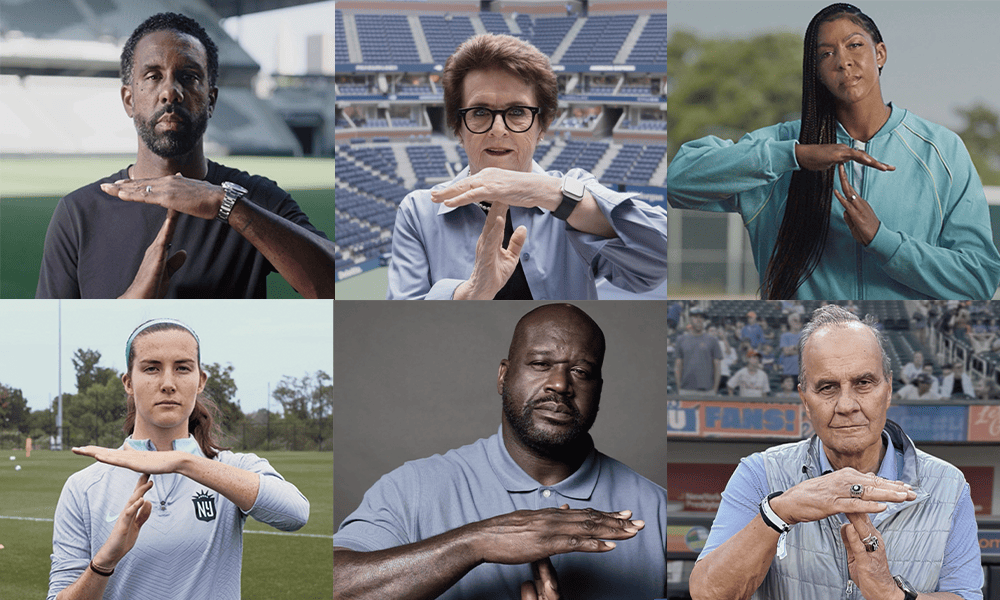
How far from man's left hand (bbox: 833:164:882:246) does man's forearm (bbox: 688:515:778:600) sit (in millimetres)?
1269

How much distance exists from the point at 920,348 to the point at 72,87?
12.8ft

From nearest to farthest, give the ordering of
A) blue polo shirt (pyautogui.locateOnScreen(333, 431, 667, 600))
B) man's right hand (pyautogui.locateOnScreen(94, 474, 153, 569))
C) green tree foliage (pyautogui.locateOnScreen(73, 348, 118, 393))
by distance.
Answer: man's right hand (pyautogui.locateOnScreen(94, 474, 153, 569)) → blue polo shirt (pyautogui.locateOnScreen(333, 431, 667, 600)) → green tree foliage (pyautogui.locateOnScreen(73, 348, 118, 393))

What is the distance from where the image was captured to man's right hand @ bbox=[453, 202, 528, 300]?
3320 mm

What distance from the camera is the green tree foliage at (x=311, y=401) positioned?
11.7 ft

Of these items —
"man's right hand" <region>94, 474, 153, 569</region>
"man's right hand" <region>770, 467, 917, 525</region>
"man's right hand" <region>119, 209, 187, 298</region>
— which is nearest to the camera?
"man's right hand" <region>770, 467, 917, 525</region>

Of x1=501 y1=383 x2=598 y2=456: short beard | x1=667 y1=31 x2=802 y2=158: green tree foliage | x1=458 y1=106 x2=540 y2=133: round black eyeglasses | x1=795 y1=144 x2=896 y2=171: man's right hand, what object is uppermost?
x1=667 y1=31 x2=802 y2=158: green tree foliage

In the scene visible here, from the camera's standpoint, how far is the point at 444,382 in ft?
11.4

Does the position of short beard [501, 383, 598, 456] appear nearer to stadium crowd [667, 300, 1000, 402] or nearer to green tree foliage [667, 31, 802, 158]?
stadium crowd [667, 300, 1000, 402]

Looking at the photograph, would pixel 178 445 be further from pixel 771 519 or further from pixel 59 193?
pixel 771 519

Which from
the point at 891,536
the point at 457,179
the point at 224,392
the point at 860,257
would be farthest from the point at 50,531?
the point at 860,257

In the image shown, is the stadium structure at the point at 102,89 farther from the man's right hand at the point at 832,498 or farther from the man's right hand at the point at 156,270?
the man's right hand at the point at 832,498

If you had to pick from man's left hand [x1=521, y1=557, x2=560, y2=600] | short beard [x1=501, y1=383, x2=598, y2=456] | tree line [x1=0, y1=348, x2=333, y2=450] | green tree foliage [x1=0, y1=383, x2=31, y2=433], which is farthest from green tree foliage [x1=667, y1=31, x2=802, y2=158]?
green tree foliage [x1=0, y1=383, x2=31, y2=433]

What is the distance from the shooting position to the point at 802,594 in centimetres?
319

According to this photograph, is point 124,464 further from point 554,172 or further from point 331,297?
point 554,172
